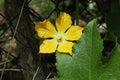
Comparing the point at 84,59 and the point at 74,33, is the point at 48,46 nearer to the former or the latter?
the point at 74,33

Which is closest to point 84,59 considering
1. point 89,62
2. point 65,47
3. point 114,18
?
point 89,62

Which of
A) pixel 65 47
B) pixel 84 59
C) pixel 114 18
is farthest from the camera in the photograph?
pixel 114 18

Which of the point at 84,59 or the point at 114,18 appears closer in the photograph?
the point at 84,59

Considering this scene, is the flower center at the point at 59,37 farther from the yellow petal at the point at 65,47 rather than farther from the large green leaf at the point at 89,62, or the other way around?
the large green leaf at the point at 89,62

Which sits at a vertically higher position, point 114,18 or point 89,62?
point 114,18

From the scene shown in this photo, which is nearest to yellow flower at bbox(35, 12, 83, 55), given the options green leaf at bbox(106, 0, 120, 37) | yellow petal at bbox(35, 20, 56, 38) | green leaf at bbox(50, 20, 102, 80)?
yellow petal at bbox(35, 20, 56, 38)

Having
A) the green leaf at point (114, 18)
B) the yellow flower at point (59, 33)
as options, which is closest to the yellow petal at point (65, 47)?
the yellow flower at point (59, 33)

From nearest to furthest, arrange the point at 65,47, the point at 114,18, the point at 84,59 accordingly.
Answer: the point at 84,59, the point at 65,47, the point at 114,18
